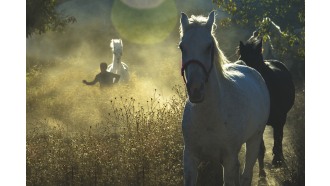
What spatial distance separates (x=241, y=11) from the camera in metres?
9.90

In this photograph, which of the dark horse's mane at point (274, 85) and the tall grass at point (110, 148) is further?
the dark horse's mane at point (274, 85)

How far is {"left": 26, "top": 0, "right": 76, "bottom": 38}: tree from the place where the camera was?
10132 mm

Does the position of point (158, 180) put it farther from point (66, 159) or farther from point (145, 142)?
point (66, 159)

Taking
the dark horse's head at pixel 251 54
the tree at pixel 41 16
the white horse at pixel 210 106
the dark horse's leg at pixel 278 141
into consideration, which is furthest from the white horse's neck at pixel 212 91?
the tree at pixel 41 16

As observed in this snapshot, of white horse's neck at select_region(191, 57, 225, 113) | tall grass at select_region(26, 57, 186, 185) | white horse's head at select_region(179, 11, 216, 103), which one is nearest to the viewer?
white horse's head at select_region(179, 11, 216, 103)

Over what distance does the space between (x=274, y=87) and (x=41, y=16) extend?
519 centimetres

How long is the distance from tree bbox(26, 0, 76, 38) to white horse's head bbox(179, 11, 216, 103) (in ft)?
18.4

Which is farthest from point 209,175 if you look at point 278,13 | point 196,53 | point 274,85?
point 278,13

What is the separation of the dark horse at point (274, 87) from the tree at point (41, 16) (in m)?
4.41

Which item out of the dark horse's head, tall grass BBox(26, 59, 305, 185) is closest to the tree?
tall grass BBox(26, 59, 305, 185)

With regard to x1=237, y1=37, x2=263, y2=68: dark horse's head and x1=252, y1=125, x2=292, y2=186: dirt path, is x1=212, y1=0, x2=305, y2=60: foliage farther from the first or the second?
x1=252, y1=125, x2=292, y2=186: dirt path

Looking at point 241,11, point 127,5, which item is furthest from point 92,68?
point 241,11

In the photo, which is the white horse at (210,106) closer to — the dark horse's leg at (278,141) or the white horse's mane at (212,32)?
the white horse's mane at (212,32)

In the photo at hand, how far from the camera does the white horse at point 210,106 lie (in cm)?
501
